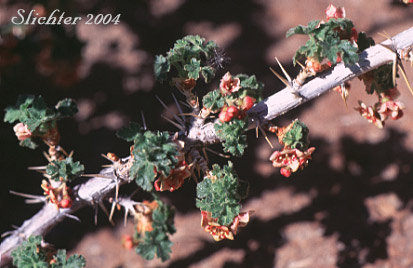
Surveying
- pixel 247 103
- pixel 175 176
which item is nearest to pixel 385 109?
pixel 247 103

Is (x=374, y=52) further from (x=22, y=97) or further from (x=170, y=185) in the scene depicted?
(x=22, y=97)

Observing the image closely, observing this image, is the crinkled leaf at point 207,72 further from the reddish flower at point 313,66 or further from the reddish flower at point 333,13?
the reddish flower at point 333,13

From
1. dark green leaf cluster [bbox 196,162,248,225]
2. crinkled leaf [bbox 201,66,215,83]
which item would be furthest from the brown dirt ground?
crinkled leaf [bbox 201,66,215,83]

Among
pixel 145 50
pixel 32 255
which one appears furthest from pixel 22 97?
pixel 145 50

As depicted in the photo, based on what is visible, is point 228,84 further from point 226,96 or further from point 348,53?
point 348,53

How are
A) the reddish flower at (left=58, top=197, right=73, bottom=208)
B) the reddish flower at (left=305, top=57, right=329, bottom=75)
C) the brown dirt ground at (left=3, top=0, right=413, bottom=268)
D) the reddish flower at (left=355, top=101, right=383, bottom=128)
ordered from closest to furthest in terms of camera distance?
the reddish flower at (left=305, top=57, right=329, bottom=75) → the reddish flower at (left=58, top=197, right=73, bottom=208) → the reddish flower at (left=355, top=101, right=383, bottom=128) → the brown dirt ground at (left=3, top=0, right=413, bottom=268)

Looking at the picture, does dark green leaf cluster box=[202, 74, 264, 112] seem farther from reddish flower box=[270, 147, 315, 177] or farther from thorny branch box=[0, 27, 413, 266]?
reddish flower box=[270, 147, 315, 177]

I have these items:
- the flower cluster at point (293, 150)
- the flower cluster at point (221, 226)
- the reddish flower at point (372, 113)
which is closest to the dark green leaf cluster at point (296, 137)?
the flower cluster at point (293, 150)
